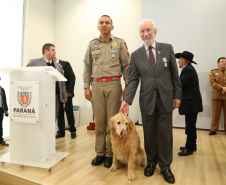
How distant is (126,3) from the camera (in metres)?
5.35

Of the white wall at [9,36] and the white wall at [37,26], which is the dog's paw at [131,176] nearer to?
the white wall at [9,36]

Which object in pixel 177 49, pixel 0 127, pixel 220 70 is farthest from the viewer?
pixel 177 49

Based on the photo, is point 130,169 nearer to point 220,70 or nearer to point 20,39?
point 220,70

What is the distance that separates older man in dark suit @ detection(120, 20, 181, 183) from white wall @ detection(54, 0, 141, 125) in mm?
3309

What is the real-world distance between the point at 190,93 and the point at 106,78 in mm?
1358

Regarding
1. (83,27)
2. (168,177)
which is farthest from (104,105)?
(83,27)

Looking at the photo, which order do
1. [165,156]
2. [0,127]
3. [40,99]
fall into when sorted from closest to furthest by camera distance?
[165,156], [40,99], [0,127]

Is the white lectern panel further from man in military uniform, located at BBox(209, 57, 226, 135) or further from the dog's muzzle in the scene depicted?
man in military uniform, located at BBox(209, 57, 226, 135)

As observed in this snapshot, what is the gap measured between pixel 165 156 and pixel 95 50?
154cm

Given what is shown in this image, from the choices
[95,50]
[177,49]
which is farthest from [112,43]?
[177,49]

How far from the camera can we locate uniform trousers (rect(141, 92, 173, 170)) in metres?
1.91

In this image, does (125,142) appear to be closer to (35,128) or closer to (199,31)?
(35,128)

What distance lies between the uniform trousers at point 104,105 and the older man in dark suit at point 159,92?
293mm

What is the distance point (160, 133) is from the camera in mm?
1938
